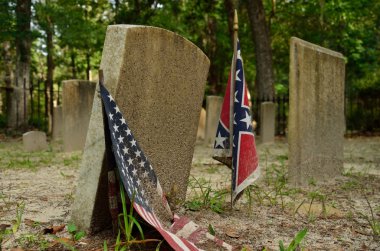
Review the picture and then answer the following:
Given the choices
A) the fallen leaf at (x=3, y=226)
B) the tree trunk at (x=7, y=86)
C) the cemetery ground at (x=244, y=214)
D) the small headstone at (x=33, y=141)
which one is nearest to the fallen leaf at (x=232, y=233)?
the cemetery ground at (x=244, y=214)

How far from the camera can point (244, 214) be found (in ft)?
11.9

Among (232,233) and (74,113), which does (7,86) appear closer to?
(74,113)

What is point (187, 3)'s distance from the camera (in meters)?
17.0

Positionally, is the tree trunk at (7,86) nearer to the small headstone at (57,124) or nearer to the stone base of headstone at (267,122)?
the small headstone at (57,124)

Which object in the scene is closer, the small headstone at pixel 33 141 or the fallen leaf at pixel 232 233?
the fallen leaf at pixel 232 233

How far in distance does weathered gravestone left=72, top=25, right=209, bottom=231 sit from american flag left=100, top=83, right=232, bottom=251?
5.7 inches

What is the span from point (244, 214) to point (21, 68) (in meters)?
11.3

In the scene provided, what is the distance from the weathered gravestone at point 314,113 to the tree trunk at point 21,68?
9.51 meters

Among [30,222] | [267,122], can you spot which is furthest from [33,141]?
[30,222]

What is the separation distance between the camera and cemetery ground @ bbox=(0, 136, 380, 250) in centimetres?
280

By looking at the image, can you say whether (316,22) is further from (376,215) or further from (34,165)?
(376,215)

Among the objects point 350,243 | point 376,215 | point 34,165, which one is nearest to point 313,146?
point 376,215

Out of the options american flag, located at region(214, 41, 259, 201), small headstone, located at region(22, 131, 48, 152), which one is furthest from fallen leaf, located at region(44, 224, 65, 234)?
small headstone, located at region(22, 131, 48, 152)

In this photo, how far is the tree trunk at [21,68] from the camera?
12844 mm
